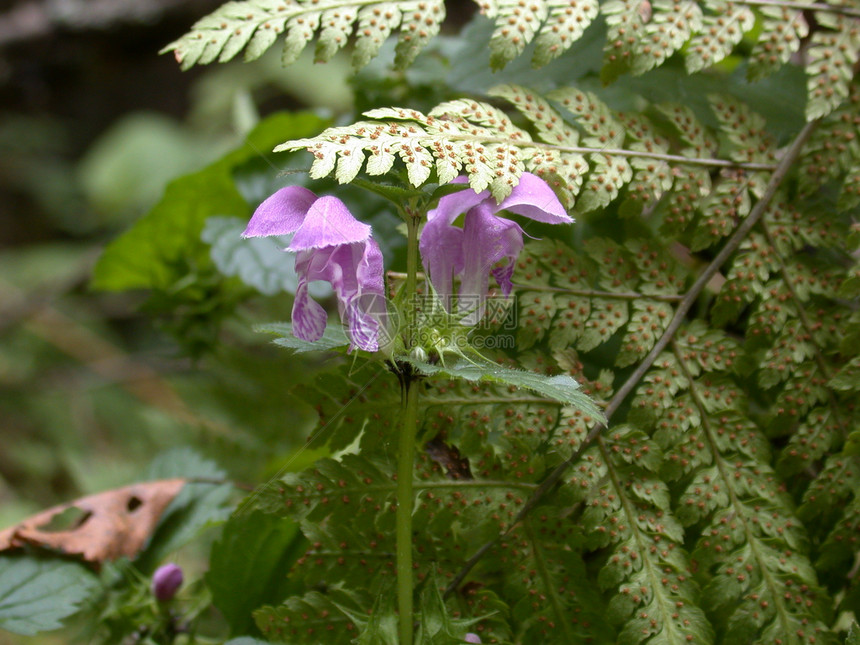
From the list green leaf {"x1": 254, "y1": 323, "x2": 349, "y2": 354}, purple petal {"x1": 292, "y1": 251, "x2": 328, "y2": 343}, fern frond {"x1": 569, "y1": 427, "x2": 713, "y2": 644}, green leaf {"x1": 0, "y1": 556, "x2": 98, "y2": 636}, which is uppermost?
purple petal {"x1": 292, "y1": 251, "x2": 328, "y2": 343}

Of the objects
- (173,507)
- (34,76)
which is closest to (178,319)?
(173,507)

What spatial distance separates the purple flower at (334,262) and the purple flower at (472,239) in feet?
0.24

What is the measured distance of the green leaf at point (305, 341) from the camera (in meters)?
0.63

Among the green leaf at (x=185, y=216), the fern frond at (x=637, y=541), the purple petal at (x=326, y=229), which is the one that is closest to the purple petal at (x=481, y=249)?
the purple petal at (x=326, y=229)

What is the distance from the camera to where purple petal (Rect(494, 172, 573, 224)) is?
0.61m

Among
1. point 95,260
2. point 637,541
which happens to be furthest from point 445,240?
point 95,260

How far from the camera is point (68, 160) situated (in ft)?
13.2

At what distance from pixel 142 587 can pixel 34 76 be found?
114 inches

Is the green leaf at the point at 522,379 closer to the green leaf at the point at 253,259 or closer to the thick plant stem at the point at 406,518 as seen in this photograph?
the thick plant stem at the point at 406,518

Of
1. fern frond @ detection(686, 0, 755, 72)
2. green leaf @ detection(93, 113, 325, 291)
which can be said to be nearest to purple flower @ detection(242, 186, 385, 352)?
fern frond @ detection(686, 0, 755, 72)

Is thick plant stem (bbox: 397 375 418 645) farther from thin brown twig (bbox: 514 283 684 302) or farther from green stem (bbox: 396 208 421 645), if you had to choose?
thin brown twig (bbox: 514 283 684 302)

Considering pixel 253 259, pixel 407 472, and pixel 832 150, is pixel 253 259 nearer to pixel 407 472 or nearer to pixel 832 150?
pixel 407 472

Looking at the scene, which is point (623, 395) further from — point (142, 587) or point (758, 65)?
point (142, 587)

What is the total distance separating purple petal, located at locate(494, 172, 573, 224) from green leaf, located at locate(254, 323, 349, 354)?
0.18m
